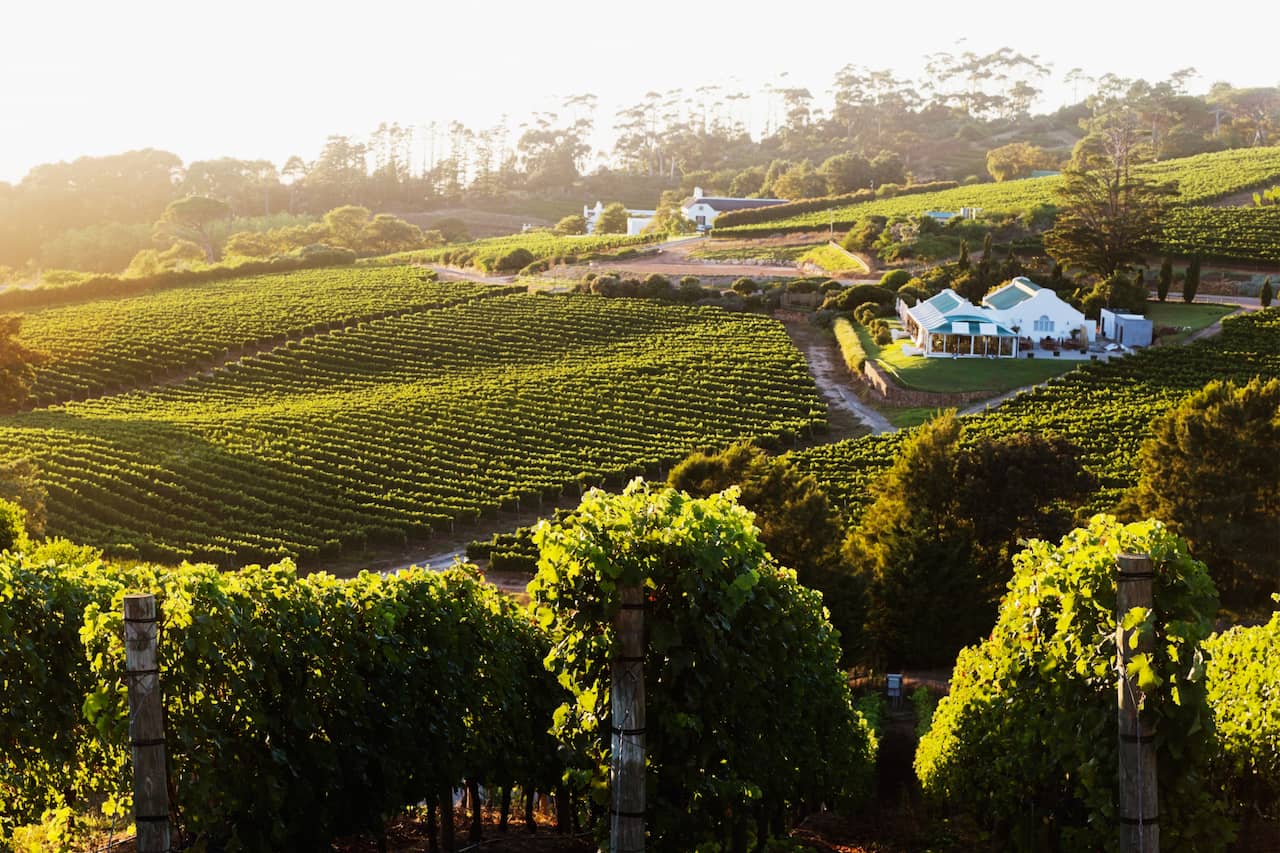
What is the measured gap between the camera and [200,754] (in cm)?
1119

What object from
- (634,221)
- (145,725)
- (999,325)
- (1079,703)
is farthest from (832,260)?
(145,725)

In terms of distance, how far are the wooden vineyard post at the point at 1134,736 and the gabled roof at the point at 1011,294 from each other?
60.6 m

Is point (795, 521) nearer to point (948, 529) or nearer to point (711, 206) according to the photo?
point (948, 529)

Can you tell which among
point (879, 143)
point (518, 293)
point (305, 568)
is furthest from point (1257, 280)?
point (879, 143)

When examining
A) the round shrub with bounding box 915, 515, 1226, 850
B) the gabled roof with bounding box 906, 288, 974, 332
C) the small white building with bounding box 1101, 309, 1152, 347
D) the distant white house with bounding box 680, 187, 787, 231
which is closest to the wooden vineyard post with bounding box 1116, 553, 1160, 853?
the round shrub with bounding box 915, 515, 1226, 850

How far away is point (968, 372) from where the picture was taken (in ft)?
199

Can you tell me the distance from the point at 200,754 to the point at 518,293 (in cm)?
7875

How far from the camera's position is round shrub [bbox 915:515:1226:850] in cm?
961

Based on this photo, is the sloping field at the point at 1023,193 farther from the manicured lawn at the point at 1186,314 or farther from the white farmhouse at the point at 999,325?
the white farmhouse at the point at 999,325

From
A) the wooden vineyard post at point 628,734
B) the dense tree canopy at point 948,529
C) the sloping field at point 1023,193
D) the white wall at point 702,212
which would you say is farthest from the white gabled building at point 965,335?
the white wall at point 702,212

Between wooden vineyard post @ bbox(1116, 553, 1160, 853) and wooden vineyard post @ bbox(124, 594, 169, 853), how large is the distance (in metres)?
6.83

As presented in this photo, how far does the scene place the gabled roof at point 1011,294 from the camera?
68.5m

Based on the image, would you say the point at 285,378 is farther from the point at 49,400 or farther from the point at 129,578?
the point at 129,578

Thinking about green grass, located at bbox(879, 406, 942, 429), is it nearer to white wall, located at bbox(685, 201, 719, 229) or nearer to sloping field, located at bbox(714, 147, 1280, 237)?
sloping field, located at bbox(714, 147, 1280, 237)
